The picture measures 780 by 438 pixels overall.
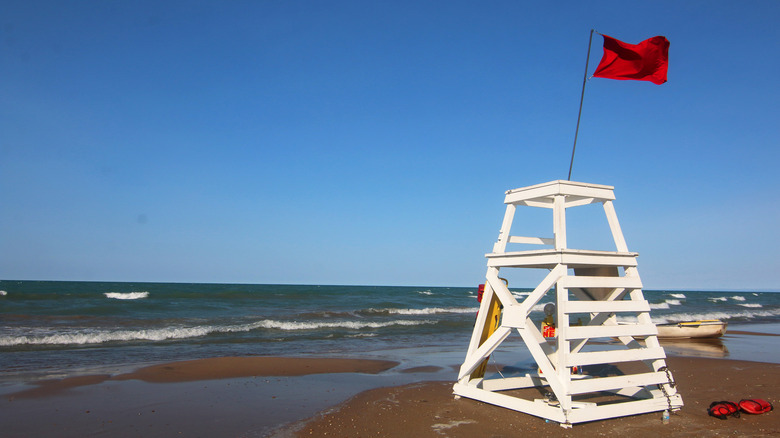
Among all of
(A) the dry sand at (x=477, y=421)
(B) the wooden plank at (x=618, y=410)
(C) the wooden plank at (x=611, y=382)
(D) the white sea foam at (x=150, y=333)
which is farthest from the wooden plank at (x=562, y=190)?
(D) the white sea foam at (x=150, y=333)

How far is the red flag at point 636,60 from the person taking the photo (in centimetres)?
755

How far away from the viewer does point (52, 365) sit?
12320mm

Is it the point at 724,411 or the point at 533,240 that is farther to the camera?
the point at 533,240

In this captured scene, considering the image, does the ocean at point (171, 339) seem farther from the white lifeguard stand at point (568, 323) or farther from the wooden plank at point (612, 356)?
the wooden plank at point (612, 356)

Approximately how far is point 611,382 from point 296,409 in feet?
14.3

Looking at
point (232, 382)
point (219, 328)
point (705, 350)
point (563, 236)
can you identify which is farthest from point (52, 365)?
point (705, 350)

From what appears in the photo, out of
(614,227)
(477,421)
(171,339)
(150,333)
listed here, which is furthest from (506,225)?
(150,333)

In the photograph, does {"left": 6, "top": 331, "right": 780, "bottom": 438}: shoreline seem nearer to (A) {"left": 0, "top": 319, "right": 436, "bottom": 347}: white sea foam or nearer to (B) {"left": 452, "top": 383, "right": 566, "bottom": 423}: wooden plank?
(B) {"left": 452, "top": 383, "right": 566, "bottom": 423}: wooden plank

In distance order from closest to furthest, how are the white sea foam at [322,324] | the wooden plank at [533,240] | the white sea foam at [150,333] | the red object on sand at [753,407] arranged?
the red object on sand at [753,407]
the wooden plank at [533,240]
the white sea foam at [150,333]
the white sea foam at [322,324]

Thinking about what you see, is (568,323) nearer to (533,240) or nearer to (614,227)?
(614,227)

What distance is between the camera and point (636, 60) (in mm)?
7578

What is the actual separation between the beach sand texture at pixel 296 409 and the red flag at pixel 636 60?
16.0ft

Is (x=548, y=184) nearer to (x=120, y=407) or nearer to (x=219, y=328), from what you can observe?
(x=120, y=407)

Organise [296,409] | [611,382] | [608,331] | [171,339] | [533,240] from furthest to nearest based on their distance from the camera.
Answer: [171,339] < [533,240] < [296,409] < [608,331] < [611,382]
